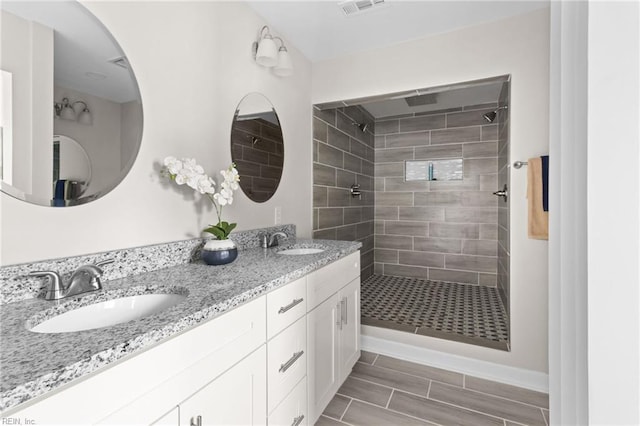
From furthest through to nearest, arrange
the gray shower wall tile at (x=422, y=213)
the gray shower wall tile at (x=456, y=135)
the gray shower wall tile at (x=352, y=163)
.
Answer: the gray shower wall tile at (x=422, y=213), the gray shower wall tile at (x=456, y=135), the gray shower wall tile at (x=352, y=163)

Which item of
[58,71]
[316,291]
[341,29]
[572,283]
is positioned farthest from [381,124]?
[572,283]

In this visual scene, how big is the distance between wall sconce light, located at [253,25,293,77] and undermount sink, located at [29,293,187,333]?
1549 mm

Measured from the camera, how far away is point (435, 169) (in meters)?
3.99

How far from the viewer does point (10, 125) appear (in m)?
0.92

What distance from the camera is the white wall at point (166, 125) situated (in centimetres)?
102

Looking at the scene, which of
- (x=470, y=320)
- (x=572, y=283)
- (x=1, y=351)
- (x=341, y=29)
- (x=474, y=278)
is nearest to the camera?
(x=572, y=283)

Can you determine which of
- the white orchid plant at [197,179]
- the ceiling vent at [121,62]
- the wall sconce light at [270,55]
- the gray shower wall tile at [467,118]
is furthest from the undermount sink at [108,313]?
the gray shower wall tile at [467,118]

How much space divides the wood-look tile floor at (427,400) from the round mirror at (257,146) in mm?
1372

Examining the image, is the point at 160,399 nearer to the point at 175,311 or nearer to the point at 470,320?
the point at 175,311

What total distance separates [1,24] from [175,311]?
1.01 m

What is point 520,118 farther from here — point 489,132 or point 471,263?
point 471,263

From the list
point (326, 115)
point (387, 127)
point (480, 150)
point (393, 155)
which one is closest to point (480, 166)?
point (480, 150)

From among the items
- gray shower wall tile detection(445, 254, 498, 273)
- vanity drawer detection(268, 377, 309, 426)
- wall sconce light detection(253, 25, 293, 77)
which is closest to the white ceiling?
wall sconce light detection(253, 25, 293, 77)

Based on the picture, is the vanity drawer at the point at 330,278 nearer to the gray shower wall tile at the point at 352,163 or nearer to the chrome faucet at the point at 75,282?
the chrome faucet at the point at 75,282
